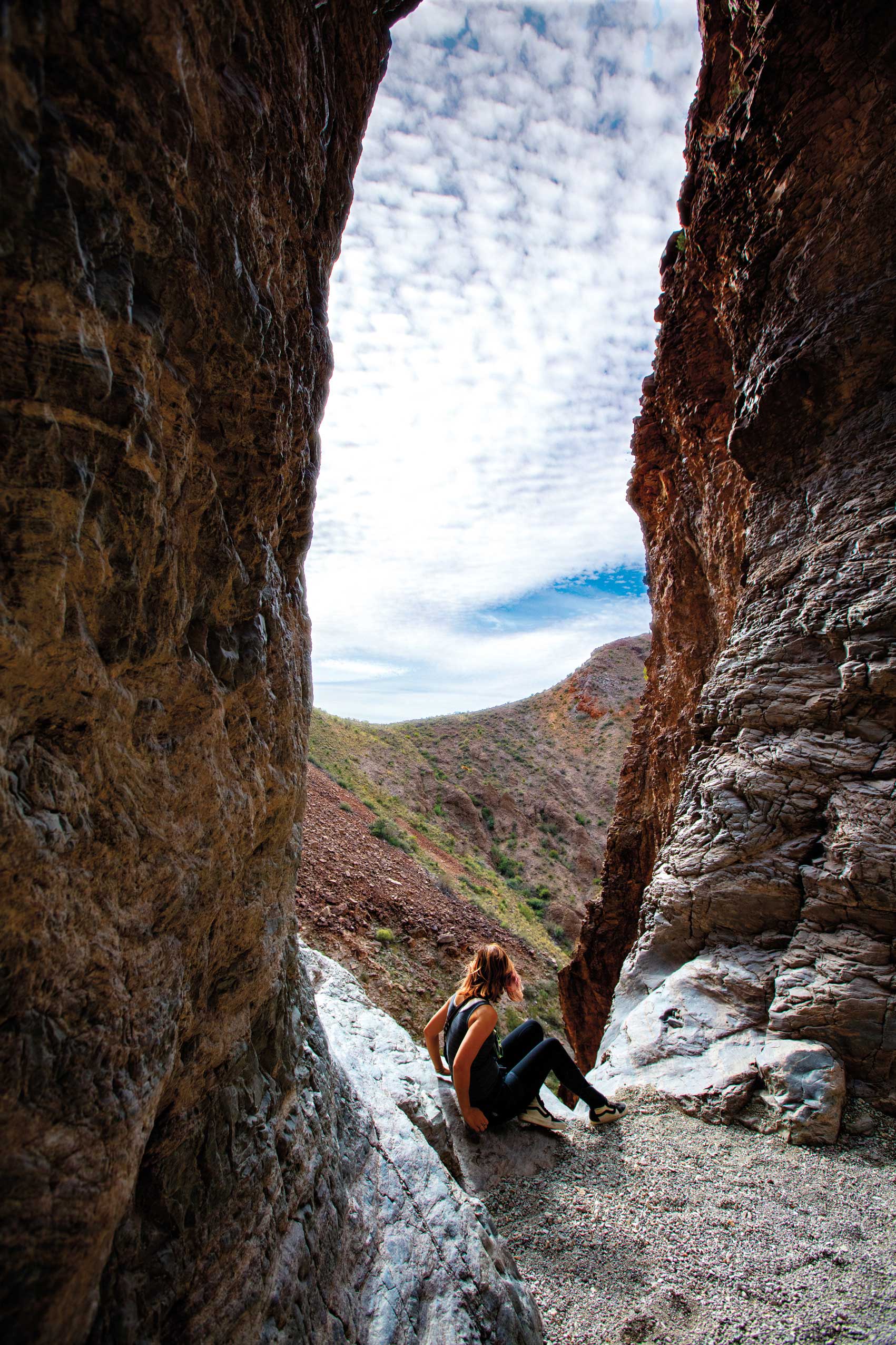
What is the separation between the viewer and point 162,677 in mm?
1714

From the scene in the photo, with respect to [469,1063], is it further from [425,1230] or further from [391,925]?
[391,925]

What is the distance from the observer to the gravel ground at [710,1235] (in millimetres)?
2730

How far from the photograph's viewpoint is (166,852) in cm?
173

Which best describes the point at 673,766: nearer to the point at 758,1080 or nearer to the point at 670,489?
the point at 670,489

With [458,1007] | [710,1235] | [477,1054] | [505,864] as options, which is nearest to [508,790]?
[505,864]

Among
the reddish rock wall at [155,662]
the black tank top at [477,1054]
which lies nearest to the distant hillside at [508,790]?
the black tank top at [477,1054]

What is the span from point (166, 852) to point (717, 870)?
552cm

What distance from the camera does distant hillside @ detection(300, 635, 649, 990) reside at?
21.2 metres

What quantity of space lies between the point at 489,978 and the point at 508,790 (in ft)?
102

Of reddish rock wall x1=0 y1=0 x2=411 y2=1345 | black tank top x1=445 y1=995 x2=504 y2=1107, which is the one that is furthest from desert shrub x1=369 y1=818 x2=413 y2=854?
reddish rock wall x1=0 y1=0 x2=411 y2=1345

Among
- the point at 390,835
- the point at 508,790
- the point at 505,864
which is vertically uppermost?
the point at 508,790

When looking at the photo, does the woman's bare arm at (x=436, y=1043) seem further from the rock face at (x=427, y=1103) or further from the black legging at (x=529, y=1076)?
the black legging at (x=529, y=1076)

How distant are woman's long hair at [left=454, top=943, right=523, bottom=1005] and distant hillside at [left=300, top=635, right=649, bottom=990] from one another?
704 centimetres

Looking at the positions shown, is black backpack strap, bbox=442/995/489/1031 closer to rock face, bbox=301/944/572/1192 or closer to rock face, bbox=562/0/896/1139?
rock face, bbox=301/944/572/1192
